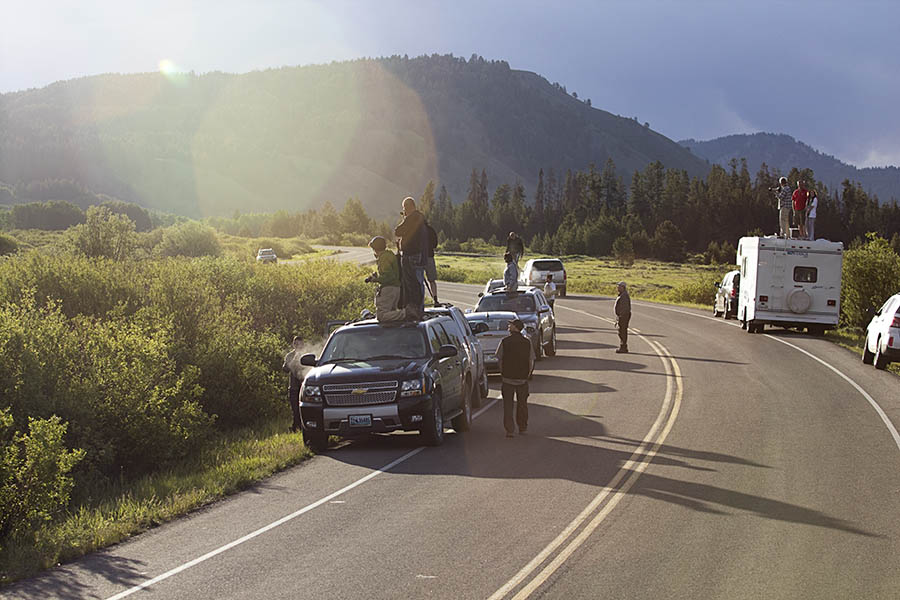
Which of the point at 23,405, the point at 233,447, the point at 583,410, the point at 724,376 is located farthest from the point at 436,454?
the point at 724,376

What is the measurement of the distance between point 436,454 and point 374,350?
2.05m

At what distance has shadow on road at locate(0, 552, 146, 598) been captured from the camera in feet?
25.6

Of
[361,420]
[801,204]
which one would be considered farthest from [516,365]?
[801,204]

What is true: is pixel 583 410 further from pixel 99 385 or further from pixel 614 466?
pixel 99 385

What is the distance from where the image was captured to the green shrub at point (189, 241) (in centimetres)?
6781

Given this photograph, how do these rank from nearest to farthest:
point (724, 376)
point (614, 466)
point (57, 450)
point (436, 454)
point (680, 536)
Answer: point (680, 536), point (57, 450), point (614, 466), point (436, 454), point (724, 376)

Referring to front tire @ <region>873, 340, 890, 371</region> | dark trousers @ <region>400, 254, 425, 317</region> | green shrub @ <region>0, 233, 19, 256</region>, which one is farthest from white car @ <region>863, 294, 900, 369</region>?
green shrub @ <region>0, 233, 19, 256</region>

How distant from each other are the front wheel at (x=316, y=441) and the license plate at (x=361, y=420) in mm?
593

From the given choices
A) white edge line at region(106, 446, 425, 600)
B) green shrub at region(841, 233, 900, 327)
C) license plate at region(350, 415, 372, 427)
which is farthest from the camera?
green shrub at region(841, 233, 900, 327)

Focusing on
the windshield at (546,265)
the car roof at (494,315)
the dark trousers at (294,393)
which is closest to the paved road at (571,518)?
the dark trousers at (294,393)

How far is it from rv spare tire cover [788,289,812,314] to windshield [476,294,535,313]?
430 inches

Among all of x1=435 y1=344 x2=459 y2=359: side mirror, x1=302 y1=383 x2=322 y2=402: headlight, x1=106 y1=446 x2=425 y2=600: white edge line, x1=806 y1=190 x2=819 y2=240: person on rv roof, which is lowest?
x1=106 y1=446 x2=425 y2=600: white edge line

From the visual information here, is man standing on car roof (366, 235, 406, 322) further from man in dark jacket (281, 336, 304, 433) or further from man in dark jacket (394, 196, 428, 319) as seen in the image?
man in dark jacket (281, 336, 304, 433)

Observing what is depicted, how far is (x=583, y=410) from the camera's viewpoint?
57.4ft
